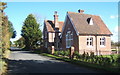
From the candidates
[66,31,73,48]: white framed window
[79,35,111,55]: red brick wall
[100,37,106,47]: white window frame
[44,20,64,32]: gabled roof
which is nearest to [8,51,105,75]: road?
[79,35,111,55]: red brick wall

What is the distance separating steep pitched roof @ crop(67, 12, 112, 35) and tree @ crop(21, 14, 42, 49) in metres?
23.8

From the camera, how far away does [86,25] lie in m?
34.5

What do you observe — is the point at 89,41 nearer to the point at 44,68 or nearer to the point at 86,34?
the point at 86,34

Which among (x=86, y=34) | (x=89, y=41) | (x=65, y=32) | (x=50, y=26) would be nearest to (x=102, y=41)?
(x=89, y=41)

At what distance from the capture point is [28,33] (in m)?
57.3

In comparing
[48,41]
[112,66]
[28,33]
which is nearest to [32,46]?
[28,33]

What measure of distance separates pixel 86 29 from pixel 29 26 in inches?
1176

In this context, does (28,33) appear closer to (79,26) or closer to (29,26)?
(29,26)

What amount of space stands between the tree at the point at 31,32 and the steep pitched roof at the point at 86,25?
23837 millimetres

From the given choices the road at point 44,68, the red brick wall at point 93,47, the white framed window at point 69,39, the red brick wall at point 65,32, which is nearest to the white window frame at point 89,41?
the red brick wall at point 93,47

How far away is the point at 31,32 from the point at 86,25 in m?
27.2

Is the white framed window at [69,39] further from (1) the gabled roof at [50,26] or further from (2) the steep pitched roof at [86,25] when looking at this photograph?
(1) the gabled roof at [50,26]

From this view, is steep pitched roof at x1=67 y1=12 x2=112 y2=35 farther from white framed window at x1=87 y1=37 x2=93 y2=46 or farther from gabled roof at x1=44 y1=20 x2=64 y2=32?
gabled roof at x1=44 y1=20 x2=64 y2=32

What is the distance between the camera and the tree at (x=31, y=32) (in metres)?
56.8
